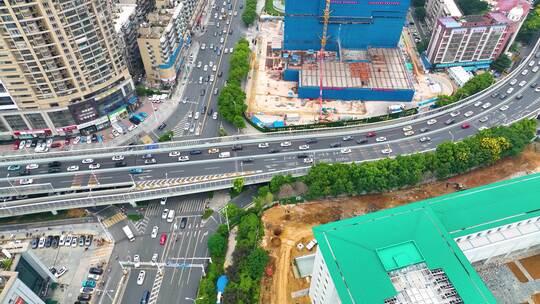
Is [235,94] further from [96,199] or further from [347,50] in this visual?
[96,199]

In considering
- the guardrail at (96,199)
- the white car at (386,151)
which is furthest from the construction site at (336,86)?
the guardrail at (96,199)

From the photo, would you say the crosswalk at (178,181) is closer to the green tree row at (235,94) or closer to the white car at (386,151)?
the green tree row at (235,94)

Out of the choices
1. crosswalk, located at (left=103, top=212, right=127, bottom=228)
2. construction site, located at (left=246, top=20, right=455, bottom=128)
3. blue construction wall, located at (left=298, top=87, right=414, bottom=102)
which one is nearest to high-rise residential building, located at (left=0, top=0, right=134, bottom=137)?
crosswalk, located at (left=103, top=212, right=127, bottom=228)

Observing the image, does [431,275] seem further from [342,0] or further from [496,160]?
[342,0]

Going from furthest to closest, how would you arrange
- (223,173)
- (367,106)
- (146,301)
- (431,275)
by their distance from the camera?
(367,106), (223,173), (146,301), (431,275)

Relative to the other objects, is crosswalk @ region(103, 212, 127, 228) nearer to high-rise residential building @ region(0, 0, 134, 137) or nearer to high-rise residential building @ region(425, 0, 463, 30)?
high-rise residential building @ region(0, 0, 134, 137)

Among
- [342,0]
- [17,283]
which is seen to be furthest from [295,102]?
[17,283]
